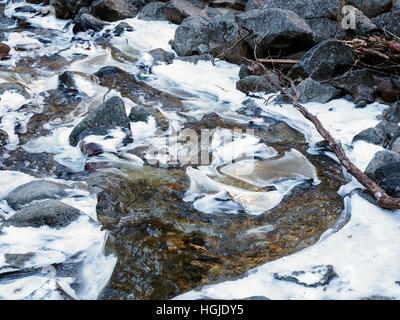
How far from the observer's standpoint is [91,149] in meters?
5.20

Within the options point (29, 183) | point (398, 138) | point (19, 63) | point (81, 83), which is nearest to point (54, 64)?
point (19, 63)

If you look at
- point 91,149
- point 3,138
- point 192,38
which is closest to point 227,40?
point 192,38

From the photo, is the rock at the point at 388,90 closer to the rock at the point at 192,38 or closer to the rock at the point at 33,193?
the rock at the point at 192,38

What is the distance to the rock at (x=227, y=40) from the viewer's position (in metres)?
8.14

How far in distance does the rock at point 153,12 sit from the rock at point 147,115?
5.82 meters

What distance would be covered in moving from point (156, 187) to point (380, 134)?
9.82 ft

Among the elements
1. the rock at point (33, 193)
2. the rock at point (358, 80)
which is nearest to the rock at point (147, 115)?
the rock at point (33, 193)

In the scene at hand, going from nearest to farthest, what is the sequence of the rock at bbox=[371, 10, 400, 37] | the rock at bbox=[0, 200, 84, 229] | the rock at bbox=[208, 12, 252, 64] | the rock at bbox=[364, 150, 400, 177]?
the rock at bbox=[0, 200, 84, 229] < the rock at bbox=[364, 150, 400, 177] < the rock at bbox=[371, 10, 400, 37] < the rock at bbox=[208, 12, 252, 64]

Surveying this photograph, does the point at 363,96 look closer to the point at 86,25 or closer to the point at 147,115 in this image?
the point at 147,115

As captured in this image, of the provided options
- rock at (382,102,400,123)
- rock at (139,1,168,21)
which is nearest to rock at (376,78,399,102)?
rock at (382,102,400,123)

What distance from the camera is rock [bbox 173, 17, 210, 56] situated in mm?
8922

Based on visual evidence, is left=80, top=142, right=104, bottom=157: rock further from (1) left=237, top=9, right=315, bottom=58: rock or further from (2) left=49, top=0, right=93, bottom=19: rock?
(2) left=49, top=0, right=93, bottom=19: rock

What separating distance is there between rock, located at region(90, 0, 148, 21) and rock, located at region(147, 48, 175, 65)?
3119 mm

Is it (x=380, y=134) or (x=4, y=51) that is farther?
(x=4, y=51)
